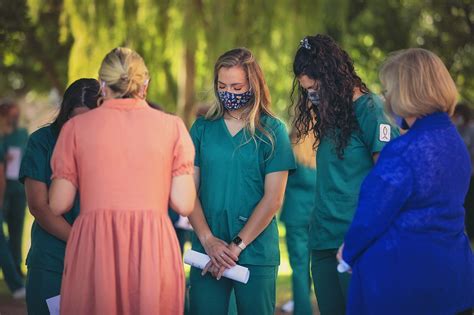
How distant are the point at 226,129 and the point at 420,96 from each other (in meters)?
1.41

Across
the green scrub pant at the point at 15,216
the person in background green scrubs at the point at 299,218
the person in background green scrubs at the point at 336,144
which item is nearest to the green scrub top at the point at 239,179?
the person in background green scrubs at the point at 336,144

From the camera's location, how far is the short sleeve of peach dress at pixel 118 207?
4.35 meters

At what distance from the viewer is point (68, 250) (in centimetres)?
445

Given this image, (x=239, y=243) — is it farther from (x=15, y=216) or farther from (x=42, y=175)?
(x=15, y=216)

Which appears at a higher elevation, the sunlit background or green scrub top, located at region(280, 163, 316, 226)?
the sunlit background

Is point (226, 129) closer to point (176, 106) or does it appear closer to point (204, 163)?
point (204, 163)

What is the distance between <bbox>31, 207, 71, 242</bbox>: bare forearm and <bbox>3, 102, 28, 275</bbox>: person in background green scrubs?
21.3 feet

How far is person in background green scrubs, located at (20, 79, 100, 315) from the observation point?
5293 mm

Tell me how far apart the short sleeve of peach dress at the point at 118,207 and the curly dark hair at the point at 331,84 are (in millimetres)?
1047

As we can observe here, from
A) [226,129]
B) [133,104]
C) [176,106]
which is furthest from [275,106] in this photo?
[133,104]

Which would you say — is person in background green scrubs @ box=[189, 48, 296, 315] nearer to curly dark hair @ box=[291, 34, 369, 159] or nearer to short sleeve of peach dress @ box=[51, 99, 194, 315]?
curly dark hair @ box=[291, 34, 369, 159]

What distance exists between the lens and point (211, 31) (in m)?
13.5

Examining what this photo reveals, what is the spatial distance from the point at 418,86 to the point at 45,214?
215 centimetres

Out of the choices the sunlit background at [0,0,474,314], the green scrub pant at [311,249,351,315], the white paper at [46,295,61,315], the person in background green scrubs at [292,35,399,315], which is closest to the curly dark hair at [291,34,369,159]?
the person in background green scrubs at [292,35,399,315]
